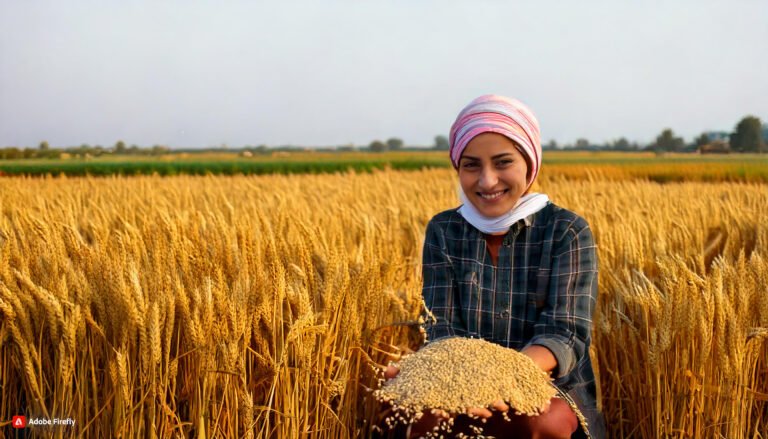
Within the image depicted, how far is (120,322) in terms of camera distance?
72.7 inches

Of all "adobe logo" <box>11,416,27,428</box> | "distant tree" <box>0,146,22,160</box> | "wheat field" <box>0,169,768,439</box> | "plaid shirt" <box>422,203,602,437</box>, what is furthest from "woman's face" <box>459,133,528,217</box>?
"distant tree" <box>0,146,22,160</box>

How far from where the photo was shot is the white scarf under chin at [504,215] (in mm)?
2074

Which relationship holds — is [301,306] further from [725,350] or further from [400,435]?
[725,350]

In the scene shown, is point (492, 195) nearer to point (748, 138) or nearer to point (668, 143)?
point (748, 138)

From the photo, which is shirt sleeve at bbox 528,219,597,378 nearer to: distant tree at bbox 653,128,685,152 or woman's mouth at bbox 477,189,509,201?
woman's mouth at bbox 477,189,509,201

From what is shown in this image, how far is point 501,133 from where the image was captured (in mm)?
1962

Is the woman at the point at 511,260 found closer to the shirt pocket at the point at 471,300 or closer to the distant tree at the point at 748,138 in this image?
the shirt pocket at the point at 471,300

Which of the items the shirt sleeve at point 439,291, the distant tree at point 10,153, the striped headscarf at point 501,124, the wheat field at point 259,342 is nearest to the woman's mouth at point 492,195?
the striped headscarf at point 501,124

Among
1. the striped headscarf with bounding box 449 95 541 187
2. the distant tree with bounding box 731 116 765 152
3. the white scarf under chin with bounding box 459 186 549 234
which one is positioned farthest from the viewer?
the distant tree with bounding box 731 116 765 152

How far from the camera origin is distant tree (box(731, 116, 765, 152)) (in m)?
17.0

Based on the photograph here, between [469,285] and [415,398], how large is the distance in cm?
53

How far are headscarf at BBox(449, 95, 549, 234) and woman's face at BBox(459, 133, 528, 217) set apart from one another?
2 centimetres

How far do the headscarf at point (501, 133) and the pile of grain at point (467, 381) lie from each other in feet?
1.36

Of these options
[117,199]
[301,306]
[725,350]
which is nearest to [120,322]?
[301,306]
